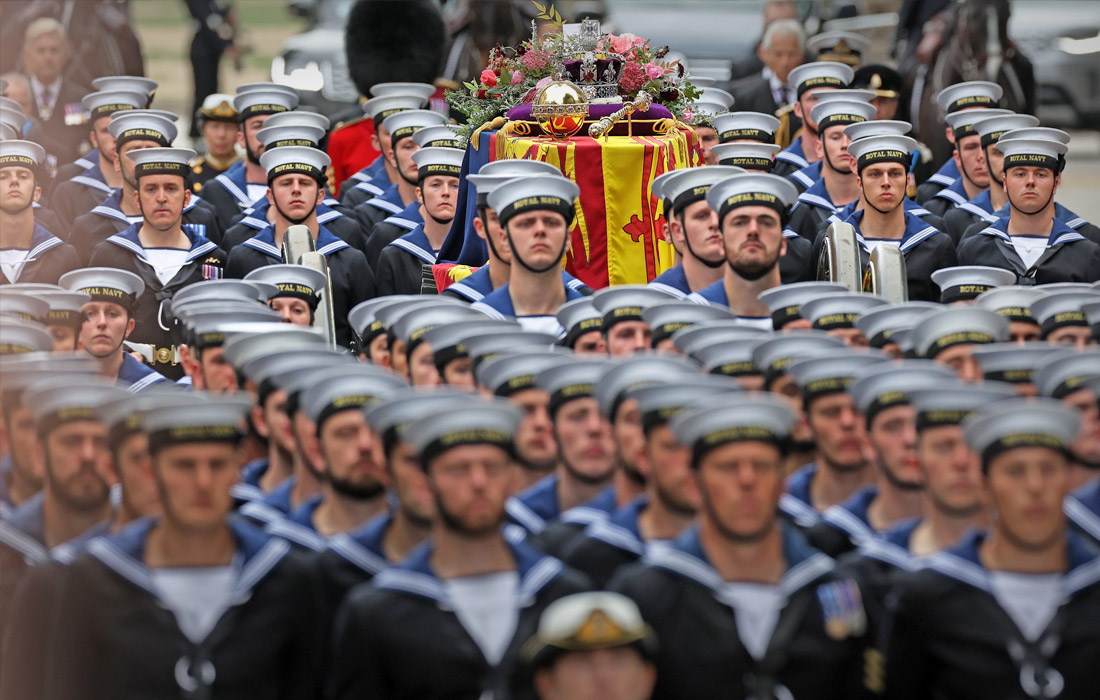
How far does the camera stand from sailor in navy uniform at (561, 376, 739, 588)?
17.8ft

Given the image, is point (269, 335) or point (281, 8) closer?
point (269, 335)

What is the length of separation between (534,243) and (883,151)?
335cm

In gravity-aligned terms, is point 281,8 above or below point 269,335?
below

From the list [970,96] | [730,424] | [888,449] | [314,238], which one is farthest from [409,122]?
[730,424]

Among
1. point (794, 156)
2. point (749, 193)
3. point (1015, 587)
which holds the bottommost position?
point (794, 156)

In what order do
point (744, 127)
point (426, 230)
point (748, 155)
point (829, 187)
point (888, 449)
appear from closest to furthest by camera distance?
point (888, 449) → point (748, 155) → point (426, 230) → point (829, 187) → point (744, 127)

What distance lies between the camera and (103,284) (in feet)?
27.5

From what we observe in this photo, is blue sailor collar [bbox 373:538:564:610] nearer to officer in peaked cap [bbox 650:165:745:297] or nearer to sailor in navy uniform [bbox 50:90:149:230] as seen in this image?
officer in peaked cap [bbox 650:165:745:297]

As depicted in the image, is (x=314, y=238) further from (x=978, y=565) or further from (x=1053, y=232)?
(x=978, y=565)

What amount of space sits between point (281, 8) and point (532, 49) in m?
27.4

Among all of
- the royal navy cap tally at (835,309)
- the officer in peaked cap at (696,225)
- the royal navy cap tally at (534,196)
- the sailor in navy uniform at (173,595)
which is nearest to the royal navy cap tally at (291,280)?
the royal navy cap tally at (534,196)

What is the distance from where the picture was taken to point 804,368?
584 cm

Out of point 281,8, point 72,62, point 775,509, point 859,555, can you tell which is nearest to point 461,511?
point 775,509

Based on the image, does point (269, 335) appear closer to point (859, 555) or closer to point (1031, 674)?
point (859, 555)
